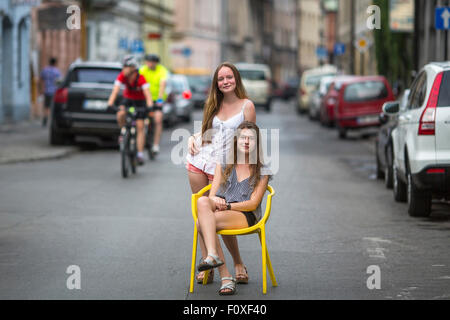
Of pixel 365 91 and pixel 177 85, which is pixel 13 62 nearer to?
pixel 177 85

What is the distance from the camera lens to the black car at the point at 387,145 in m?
14.3

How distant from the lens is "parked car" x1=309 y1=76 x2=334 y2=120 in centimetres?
3850

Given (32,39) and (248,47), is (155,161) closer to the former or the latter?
(32,39)

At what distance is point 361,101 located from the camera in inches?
1137

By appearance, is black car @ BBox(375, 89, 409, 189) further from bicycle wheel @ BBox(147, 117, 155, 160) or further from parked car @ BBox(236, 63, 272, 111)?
parked car @ BBox(236, 63, 272, 111)

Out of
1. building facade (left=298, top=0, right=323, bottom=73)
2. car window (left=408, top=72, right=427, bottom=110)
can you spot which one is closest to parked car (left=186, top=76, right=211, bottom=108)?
car window (left=408, top=72, right=427, bottom=110)

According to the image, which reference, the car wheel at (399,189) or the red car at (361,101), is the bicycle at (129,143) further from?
the red car at (361,101)

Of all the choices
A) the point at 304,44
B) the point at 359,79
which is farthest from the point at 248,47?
the point at 359,79

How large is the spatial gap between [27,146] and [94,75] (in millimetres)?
2205

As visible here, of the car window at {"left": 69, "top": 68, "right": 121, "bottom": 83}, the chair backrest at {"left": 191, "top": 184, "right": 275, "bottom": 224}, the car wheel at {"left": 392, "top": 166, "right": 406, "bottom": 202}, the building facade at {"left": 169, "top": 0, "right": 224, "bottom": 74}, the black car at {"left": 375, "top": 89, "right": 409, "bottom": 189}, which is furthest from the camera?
the building facade at {"left": 169, "top": 0, "right": 224, "bottom": 74}

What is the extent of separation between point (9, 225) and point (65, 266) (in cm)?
260

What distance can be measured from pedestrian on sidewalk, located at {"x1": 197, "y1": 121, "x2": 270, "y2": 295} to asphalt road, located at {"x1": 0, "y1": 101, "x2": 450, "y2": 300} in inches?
17.5

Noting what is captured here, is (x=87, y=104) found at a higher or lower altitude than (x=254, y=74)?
lower

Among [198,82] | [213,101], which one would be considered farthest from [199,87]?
[213,101]
